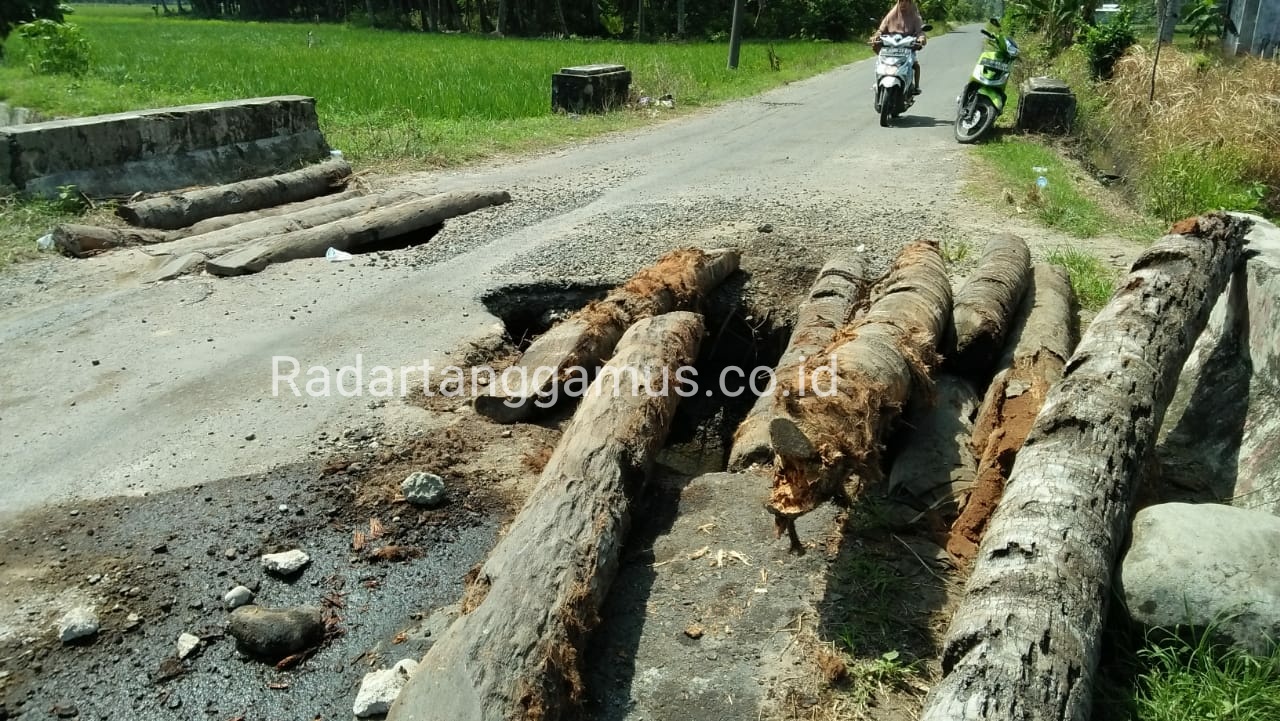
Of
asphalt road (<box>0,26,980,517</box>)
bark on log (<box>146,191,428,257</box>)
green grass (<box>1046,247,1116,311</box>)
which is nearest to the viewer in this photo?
asphalt road (<box>0,26,980,517</box>)

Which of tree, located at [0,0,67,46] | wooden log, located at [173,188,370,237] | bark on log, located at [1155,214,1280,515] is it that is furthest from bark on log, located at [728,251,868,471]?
tree, located at [0,0,67,46]

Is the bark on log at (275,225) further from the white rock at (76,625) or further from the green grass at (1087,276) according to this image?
the green grass at (1087,276)

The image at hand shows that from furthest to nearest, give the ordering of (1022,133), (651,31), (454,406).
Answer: (651,31), (1022,133), (454,406)

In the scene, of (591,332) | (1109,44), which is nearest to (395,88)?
(1109,44)

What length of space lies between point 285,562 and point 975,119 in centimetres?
1041

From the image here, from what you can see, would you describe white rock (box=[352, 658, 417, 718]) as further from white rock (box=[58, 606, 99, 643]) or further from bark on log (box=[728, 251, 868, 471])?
bark on log (box=[728, 251, 868, 471])

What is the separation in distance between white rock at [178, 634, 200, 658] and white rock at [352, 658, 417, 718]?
2.07 ft

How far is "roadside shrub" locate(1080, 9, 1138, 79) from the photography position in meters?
14.3

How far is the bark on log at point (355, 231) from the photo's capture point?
275 inches

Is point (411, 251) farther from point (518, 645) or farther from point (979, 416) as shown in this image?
point (518, 645)

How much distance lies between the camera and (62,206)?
320 inches

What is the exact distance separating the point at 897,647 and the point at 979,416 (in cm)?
170

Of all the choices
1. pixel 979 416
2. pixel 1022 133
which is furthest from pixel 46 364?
pixel 1022 133

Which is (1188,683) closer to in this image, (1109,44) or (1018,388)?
(1018,388)
